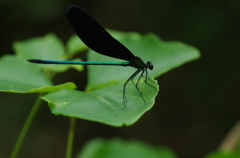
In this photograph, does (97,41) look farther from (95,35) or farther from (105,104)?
(105,104)

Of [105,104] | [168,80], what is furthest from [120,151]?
[168,80]

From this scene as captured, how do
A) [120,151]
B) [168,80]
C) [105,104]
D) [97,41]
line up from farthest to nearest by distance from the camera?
[168,80]
[120,151]
[97,41]
[105,104]

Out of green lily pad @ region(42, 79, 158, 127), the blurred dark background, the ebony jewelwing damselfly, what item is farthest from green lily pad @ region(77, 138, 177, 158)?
the blurred dark background

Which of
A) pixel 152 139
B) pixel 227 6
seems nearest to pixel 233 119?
A: pixel 152 139

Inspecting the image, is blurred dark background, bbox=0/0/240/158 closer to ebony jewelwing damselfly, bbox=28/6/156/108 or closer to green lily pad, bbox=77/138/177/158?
green lily pad, bbox=77/138/177/158

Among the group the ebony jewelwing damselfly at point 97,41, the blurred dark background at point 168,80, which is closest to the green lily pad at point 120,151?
the ebony jewelwing damselfly at point 97,41

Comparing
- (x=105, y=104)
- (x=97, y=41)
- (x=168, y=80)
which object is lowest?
(x=168, y=80)

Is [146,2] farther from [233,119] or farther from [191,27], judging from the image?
[233,119]
